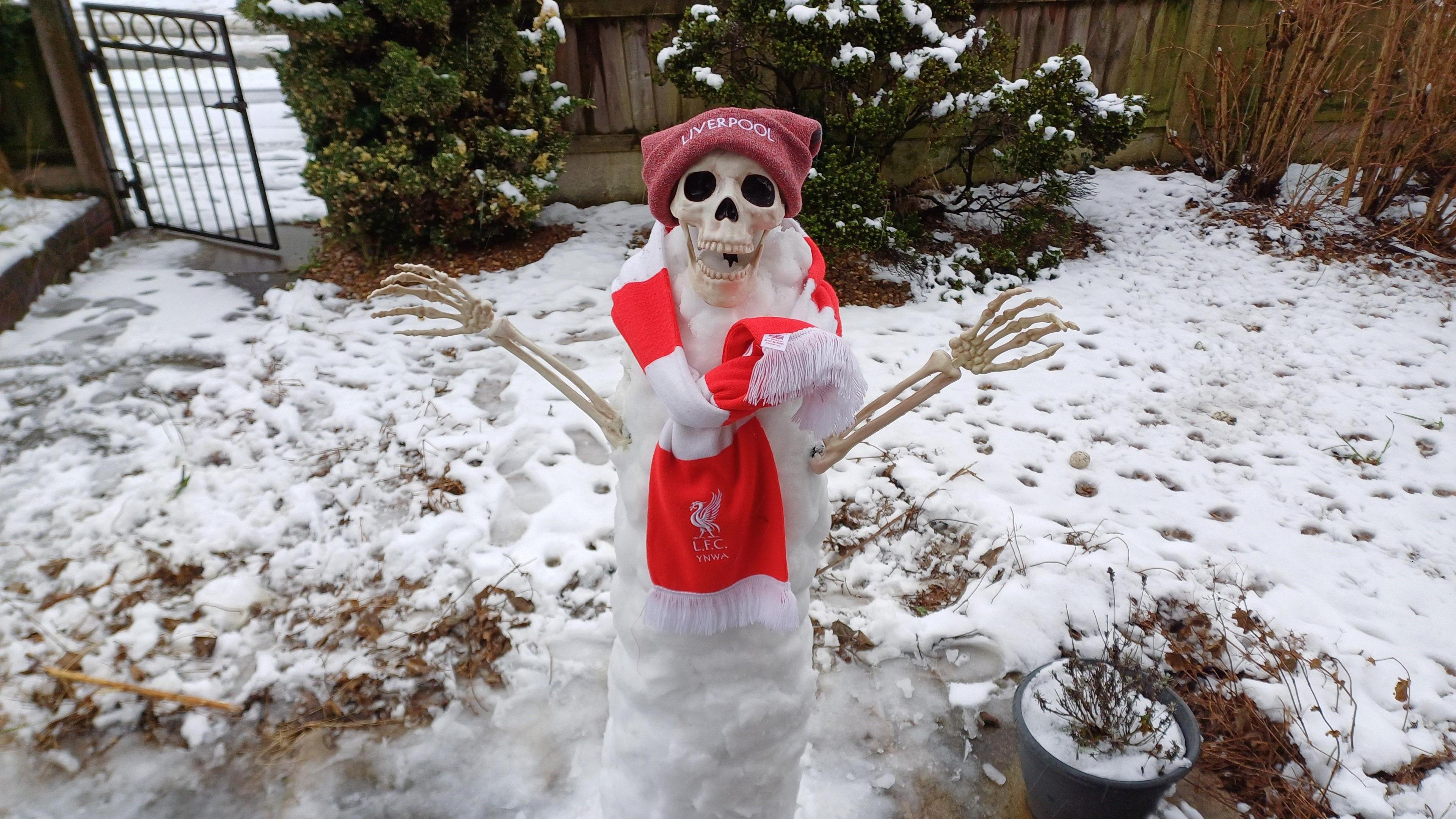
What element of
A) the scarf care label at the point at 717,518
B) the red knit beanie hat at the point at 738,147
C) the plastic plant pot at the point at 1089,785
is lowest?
the plastic plant pot at the point at 1089,785

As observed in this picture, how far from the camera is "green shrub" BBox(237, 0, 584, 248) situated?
434 cm

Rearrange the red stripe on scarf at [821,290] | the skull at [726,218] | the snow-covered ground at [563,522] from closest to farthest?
the skull at [726,218], the red stripe on scarf at [821,290], the snow-covered ground at [563,522]

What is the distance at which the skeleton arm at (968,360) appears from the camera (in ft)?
4.56

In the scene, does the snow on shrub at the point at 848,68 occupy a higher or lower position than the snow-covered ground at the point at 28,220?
→ higher

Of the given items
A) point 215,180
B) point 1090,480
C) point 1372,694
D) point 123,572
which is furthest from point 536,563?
point 215,180

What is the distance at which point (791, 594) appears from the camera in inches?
63.2

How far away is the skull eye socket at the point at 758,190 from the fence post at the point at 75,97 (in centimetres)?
593

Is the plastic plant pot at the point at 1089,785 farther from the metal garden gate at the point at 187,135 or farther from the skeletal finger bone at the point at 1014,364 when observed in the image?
the metal garden gate at the point at 187,135

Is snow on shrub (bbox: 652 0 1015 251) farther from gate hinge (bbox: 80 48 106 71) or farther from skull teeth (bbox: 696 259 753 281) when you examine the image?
gate hinge (bbox: 80 48 106 71)

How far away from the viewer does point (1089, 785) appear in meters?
1.93

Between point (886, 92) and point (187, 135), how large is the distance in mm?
7229

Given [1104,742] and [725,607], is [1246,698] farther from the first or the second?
[725,607]

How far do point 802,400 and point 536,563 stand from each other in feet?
5.79

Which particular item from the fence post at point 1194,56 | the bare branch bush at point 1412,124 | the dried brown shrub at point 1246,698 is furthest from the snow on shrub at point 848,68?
the dried brown shrub at point 1246,698
